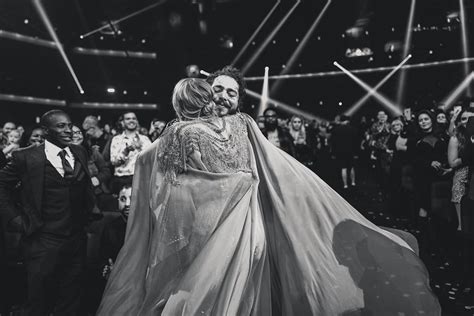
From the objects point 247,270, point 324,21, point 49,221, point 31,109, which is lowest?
point 247,270

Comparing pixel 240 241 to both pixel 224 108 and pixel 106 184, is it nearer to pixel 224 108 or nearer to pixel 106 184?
pixel 224 108

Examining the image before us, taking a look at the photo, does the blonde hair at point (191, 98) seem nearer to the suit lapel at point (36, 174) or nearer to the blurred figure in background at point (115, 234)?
the suit lapel at point (36, 174)

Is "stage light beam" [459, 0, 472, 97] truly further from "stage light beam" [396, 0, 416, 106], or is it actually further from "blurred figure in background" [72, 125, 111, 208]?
"blurred figure in background" [72, 125, 111, 208]

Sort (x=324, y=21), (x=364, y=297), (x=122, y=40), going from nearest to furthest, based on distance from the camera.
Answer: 1. (x=364, y=297)
2. (x=324, y=21)
3. (x=122, y=40)

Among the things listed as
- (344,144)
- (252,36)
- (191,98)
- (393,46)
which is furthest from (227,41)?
(191,98)

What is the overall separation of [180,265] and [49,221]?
3.75 feet

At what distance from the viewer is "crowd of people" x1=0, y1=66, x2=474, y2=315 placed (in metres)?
3.31

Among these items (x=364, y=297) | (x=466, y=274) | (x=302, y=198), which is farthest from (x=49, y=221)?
(x=466, y=274)

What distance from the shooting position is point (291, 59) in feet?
73.1

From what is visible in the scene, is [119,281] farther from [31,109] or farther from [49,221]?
[31,109]

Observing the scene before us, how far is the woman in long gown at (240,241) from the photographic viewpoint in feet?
8.37

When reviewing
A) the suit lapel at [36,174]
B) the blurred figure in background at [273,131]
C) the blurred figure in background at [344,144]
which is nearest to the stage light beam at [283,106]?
the blurred figure in background at [344,144]

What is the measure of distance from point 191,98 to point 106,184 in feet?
8.83

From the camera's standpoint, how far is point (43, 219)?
3.32 metres
